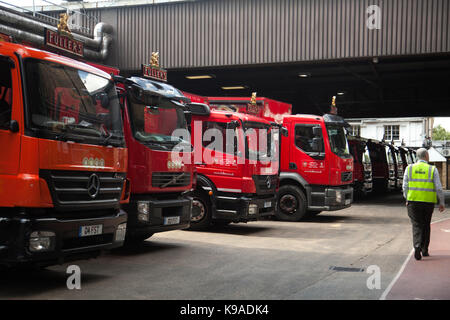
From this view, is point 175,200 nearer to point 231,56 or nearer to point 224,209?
point 224,209

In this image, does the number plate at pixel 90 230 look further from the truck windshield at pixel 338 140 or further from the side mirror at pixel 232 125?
the truck windshield at pixel 338 140

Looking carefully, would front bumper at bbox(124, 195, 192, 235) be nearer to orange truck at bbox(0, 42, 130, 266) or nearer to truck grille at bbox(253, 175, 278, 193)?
orange truck at bbox(0, 42, 130, 266)

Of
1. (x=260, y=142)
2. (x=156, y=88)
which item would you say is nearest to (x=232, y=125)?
(x=260, y=142)

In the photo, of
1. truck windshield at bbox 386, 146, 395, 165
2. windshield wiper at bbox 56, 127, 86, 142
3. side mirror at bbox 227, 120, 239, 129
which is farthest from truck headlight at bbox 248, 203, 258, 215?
truck windshield at bbox 386, 146, 395, 165

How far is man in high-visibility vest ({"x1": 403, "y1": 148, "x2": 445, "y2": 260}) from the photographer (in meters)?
8.96

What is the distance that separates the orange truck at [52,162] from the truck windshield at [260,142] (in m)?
5.43

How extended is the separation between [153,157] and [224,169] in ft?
11.2

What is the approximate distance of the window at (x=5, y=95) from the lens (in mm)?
6113

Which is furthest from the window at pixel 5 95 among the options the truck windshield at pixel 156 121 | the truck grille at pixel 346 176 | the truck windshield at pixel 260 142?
the truck grille at pixel 346 176

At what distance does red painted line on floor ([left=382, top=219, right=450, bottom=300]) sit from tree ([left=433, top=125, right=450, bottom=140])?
3785 inches

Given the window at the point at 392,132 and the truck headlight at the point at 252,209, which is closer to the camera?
the truck headlight at the point at 252,209

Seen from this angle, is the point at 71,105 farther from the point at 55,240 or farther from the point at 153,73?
the point at 153,73

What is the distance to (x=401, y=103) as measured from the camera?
3048 cm

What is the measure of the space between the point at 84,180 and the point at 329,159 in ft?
31.0
